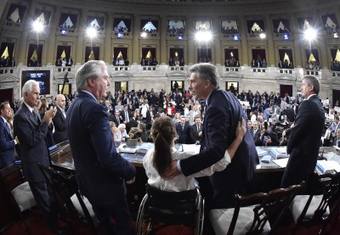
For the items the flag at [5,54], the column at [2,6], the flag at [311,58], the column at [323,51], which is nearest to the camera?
the column at [2,6]

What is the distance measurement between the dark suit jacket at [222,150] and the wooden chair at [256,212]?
0.49 ft

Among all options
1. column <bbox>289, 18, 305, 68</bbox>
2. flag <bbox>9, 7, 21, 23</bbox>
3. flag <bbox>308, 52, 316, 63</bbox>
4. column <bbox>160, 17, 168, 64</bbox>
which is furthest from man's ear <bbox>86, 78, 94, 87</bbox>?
column <bbox>160, 17, 168, 64</bbox>

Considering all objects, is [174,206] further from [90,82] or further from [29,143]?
[29,143]

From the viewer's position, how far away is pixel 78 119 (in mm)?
2469

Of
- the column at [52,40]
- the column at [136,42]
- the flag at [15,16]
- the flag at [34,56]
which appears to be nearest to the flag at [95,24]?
the column at [52,40]

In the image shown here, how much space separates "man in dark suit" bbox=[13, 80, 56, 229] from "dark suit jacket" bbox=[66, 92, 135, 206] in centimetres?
142

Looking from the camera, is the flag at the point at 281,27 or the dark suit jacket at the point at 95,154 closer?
the dark suit jacket at the point at 95,154

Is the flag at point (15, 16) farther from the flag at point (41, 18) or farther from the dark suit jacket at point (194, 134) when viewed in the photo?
the dark suit jacket at point (194, 134)

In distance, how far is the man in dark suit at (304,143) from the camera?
3.28 m

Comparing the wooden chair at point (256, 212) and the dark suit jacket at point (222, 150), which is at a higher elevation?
the dark suit jacket at point (222, 150)

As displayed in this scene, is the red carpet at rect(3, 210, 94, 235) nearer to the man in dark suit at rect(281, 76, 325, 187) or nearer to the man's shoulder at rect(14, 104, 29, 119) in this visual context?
the man's shoulder at rect(14, 104, 29, 119)

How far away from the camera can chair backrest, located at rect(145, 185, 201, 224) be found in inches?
103

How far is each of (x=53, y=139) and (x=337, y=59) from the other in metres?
24.0

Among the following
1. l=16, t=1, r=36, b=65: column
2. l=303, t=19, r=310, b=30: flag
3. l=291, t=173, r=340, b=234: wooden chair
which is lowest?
l=291, t=173, r=340, b=234: wooden chair
